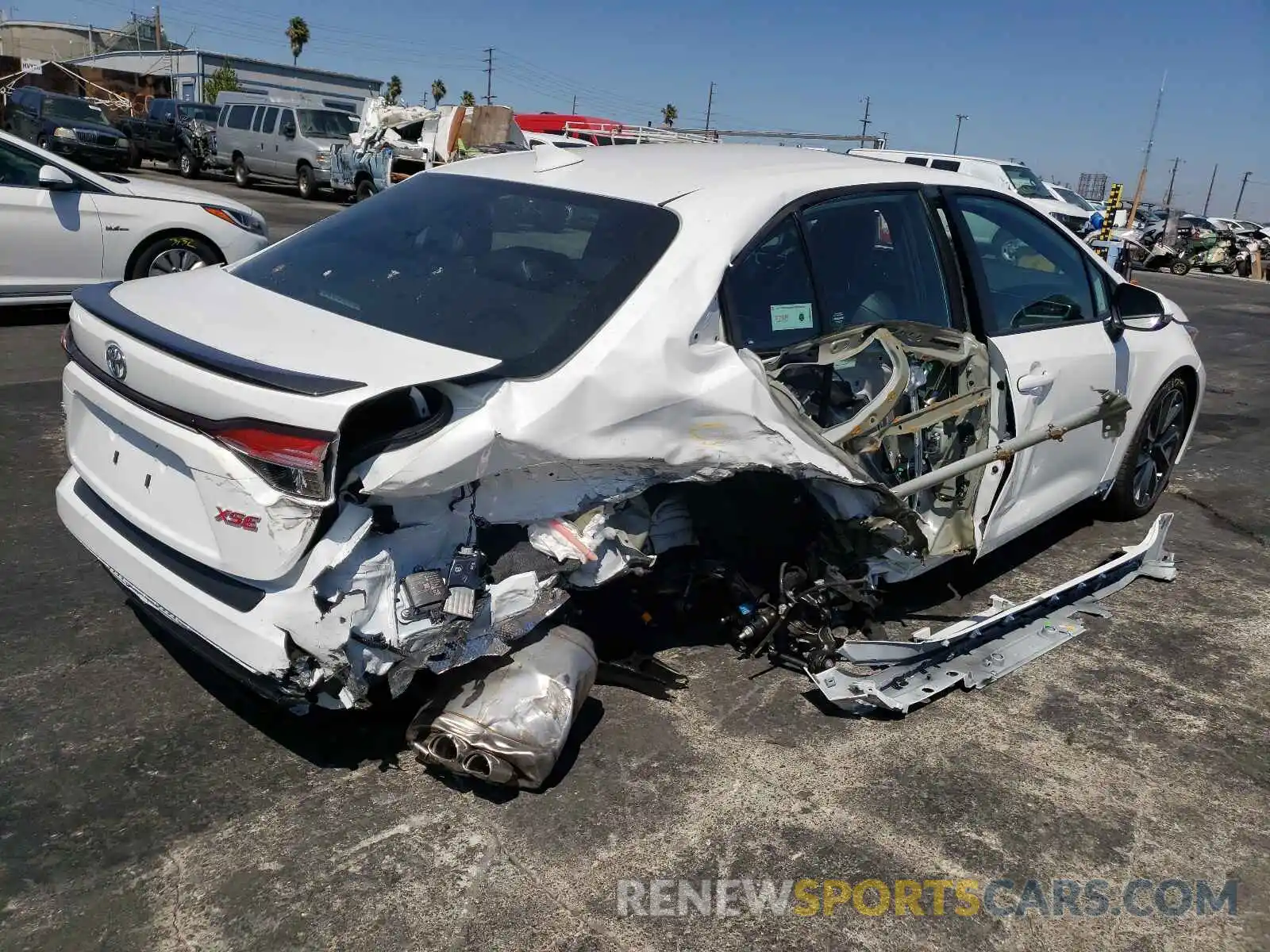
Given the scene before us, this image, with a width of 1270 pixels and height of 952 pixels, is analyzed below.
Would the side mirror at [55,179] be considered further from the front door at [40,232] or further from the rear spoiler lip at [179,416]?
the rear spoiler lip at [179,416]

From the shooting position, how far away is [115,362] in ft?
9.50

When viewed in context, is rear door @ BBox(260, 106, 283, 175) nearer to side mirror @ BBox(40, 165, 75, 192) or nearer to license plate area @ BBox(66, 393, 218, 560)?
side mirror @ BBox(40, 165, 75, 192)

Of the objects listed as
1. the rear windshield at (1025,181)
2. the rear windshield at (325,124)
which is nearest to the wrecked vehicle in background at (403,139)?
the rear windshield at (325,124)

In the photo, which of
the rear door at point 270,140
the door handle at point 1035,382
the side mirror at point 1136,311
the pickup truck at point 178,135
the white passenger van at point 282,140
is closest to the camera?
the door handle at point 1035,382

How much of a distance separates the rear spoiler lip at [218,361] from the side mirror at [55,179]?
18.6 ft

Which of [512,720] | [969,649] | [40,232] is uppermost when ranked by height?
[40,232]

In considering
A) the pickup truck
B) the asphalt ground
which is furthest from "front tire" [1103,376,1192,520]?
the pickup truck

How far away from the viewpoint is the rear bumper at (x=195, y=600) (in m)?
2.54

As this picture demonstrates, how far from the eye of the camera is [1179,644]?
4082mm

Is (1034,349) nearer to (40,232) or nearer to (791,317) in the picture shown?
(791,317)

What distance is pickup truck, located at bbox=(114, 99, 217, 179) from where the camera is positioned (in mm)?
26797

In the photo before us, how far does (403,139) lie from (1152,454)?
18.8 metres

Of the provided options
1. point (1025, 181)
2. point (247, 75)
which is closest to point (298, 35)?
point (247, 75)

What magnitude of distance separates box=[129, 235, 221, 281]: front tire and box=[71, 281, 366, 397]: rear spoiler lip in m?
5.80
